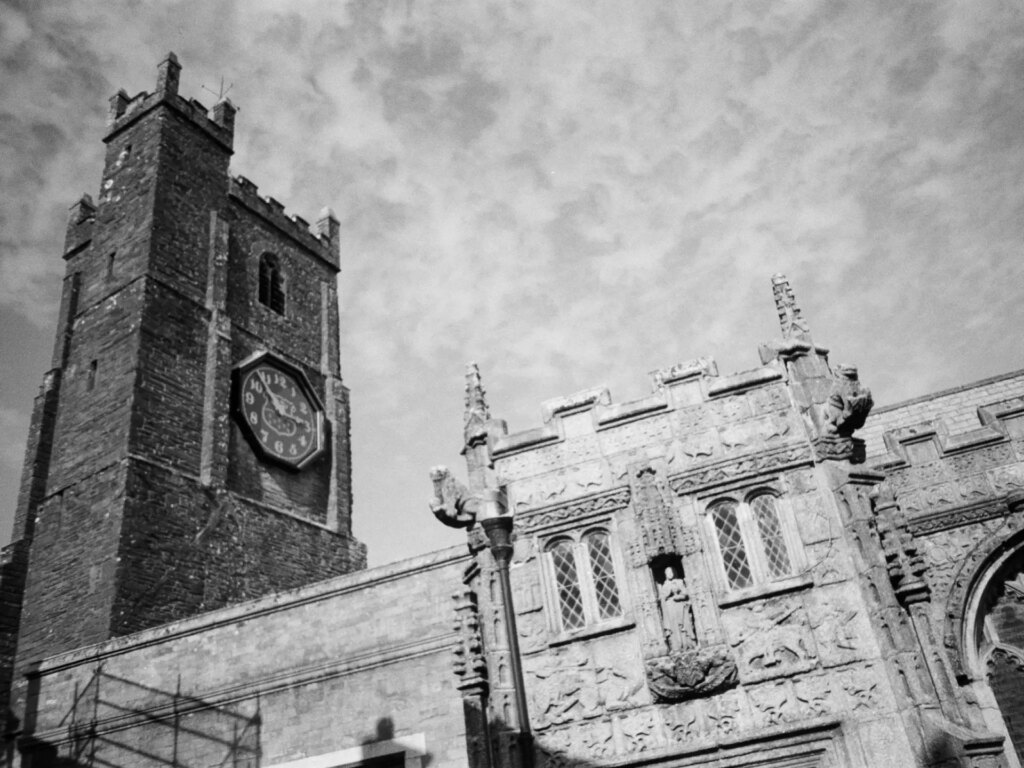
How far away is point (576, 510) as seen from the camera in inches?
479

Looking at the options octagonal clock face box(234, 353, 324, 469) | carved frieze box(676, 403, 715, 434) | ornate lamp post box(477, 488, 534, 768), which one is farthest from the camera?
octagonal clock face box(234, 353, 324, 469)

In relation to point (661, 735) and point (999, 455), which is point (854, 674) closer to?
point (661, 735)

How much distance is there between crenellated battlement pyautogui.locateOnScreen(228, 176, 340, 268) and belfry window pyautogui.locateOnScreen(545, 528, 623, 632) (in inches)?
826

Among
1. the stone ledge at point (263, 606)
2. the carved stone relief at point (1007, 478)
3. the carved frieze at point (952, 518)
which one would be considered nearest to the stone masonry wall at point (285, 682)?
the stone ledge at point (263, 606)

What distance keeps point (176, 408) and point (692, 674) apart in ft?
55.2

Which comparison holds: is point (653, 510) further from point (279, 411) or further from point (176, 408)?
point (279, 411)

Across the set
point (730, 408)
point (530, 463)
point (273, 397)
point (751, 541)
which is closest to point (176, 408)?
point (273, 397)

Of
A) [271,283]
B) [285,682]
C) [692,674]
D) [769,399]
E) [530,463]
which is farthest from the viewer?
[271,283]

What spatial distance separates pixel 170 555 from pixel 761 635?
49.4 feet

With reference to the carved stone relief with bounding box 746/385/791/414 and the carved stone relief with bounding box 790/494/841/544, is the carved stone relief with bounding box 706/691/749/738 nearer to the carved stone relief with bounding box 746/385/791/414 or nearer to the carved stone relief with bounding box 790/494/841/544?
the carved stone relief with bounding box 790/494/841/544

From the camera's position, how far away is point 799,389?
11.9 metres

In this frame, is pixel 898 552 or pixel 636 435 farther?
pixel 636 435

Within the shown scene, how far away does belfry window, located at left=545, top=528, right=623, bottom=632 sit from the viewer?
1164cm

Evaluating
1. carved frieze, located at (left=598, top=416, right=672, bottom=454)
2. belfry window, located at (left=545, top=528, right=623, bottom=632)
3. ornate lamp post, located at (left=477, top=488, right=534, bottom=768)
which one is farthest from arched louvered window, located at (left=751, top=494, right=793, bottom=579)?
ornate lamp post, located at (left=477, top=488, right=534, bottom=768)
